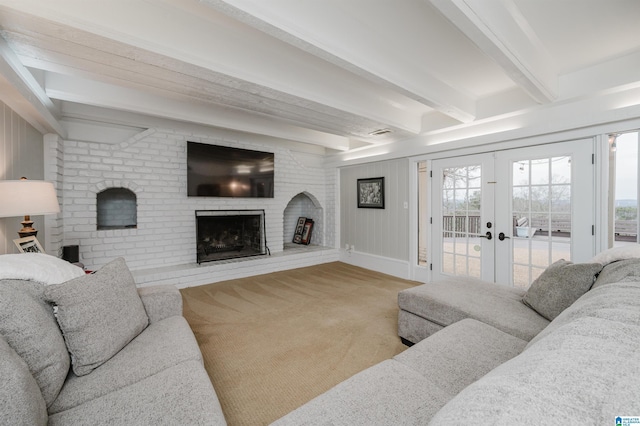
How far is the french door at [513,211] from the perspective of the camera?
2854 millimetres

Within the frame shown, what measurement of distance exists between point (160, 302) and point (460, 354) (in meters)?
1.84

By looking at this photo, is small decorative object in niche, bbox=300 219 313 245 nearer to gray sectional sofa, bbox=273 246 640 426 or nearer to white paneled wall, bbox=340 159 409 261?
white paneled wall, bbox=340 159 409 261

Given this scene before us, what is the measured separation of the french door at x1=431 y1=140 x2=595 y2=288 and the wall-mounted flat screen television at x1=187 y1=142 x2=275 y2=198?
2.82 m

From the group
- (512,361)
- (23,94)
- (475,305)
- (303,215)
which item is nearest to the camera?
(512,361)

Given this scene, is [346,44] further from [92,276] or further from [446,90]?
[92,276]

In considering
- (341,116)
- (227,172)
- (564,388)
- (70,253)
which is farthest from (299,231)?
(564,388)

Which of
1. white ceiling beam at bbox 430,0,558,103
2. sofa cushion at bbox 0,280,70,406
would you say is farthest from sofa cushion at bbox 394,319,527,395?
white ceiling beam at bbox 430,0,558,103

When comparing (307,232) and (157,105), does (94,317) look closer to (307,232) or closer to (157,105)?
(157,105)

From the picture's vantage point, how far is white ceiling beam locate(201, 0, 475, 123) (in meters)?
1.51

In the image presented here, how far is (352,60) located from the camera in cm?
202

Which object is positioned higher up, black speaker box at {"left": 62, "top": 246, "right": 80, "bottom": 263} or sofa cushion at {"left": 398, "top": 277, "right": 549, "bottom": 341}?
black speaker box at {"left": 62, "top": 246, "right": 80, "bottom": 263}

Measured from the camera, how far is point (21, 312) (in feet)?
3.43

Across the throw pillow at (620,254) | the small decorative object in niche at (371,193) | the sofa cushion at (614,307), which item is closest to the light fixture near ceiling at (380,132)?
the small decorative object in niche at (371,193)

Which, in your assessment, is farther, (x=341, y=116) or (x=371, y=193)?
(x=371, y=193)
